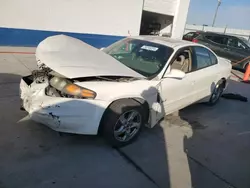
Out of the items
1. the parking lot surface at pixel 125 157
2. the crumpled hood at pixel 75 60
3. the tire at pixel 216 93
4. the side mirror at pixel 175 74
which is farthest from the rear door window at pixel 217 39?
the crumpled hood at pixel 75 60

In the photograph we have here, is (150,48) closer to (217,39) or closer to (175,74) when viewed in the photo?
(175,74)

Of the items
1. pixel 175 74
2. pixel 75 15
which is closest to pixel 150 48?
pixel 175 74

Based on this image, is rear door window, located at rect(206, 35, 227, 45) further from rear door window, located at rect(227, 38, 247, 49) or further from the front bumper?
the front bumper

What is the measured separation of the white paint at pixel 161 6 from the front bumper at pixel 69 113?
11523 mm

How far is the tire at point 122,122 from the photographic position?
116 inches

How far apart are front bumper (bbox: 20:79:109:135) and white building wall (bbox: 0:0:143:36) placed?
7.66 metres

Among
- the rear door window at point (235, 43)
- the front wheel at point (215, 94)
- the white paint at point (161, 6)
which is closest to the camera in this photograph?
the front wheel at point (215, 94)

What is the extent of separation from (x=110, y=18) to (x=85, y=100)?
32.3ft

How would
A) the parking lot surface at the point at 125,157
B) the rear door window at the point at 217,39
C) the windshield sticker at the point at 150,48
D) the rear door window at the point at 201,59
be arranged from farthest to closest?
the rear door window at the point at 217,39, the rear door window at the point at 201,59, the windshield sticker at the point at 150,48, the parking lot surface at the point at 125,157

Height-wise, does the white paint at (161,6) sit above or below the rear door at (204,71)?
above

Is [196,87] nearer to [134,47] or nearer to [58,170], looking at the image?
[134,47]

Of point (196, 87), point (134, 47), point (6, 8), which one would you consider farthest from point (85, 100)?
point (6, 8)

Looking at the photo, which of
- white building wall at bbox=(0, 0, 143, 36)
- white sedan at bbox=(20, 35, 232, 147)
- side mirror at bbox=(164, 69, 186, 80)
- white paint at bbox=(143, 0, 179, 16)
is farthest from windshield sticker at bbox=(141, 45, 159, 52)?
white paint at bbox=(143, 0, 179, 16)

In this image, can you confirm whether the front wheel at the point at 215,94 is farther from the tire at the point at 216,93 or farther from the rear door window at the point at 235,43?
the rear door window at the point at 235,43
